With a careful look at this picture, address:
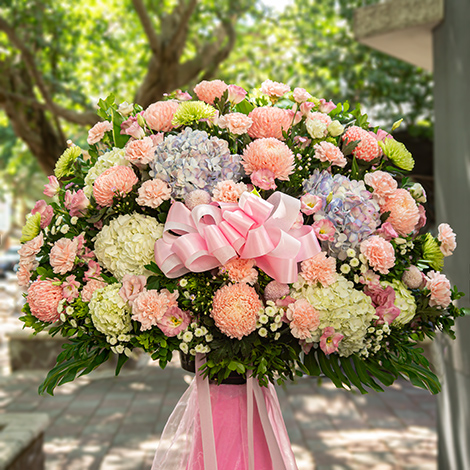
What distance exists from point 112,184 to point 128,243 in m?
0.14

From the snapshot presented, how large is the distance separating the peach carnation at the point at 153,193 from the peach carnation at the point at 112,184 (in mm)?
43

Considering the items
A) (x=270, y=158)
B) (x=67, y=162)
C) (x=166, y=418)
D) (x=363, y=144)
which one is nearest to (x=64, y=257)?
(x=67, y=162)

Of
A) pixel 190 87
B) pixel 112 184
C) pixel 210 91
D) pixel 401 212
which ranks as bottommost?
pixel 401 212

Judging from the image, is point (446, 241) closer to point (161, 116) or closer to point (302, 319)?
point (302, 319)

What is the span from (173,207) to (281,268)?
0.92 feet

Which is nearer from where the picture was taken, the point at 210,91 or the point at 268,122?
the point at 268,122

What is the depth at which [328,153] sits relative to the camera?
4.09 feet

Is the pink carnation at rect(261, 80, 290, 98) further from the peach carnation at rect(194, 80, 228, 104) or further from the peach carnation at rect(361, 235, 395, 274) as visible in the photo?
the peach carnation at rect(361, 235, 395, 274)

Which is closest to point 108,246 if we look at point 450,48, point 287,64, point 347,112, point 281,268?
point 281,268

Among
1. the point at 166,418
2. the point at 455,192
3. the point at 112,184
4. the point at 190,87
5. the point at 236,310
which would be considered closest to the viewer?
the point at 236,310

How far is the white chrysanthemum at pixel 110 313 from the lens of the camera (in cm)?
116

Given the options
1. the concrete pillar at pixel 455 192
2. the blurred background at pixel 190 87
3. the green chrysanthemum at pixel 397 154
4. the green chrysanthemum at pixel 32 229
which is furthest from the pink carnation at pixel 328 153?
the blurred background at pixel 190 87

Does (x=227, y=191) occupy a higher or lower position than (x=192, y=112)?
lower

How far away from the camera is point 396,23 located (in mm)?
3689
